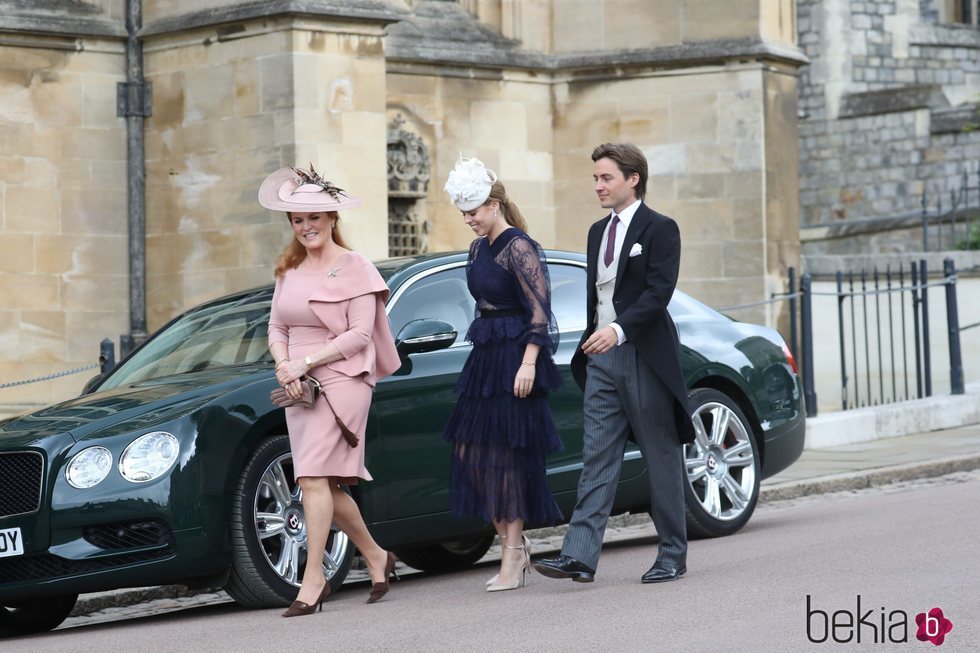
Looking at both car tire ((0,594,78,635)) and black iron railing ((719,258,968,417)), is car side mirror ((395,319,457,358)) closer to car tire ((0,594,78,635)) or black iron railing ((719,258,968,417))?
car tire ((0,594,78,635))

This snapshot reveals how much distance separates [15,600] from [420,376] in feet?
6.61

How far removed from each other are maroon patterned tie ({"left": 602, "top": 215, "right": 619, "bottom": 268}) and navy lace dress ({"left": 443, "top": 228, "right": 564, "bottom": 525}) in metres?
0.26

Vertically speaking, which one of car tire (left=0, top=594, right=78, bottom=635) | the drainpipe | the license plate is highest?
the drainpipe

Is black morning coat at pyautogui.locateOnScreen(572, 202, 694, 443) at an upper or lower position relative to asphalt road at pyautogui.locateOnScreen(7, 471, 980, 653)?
upper

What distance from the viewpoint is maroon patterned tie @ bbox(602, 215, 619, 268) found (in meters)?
7.66

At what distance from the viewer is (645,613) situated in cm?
676

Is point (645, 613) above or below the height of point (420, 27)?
below

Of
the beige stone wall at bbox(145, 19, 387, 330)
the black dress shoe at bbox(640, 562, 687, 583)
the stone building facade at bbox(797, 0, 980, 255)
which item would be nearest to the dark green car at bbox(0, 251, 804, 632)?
the black dress shoe at bbox(640, 562, 687, 583)

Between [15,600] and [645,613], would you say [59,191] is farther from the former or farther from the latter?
[645,613]

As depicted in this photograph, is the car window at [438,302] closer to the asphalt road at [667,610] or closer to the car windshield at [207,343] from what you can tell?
the car windshield at [207,343]

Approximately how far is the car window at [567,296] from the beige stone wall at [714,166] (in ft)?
28.3

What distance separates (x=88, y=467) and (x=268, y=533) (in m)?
0.81

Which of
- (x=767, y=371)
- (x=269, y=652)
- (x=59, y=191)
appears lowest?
(x=269, y=652)

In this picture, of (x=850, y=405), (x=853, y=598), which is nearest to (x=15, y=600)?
(x=853, y=598)
